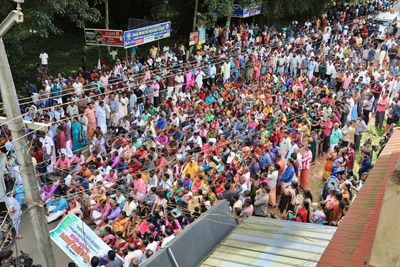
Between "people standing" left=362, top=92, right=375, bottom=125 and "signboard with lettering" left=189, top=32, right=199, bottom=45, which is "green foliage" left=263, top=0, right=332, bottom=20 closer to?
"signboard with lettering" left=189, top=32, right=199, bottom=45

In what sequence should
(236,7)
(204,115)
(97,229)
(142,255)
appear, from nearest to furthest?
(142,255)
(97,229)
(204,115)
(236,7)

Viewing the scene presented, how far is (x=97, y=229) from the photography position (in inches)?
366

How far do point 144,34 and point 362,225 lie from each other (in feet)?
44.6

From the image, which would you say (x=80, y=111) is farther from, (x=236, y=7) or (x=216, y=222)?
(x=236, y=7)

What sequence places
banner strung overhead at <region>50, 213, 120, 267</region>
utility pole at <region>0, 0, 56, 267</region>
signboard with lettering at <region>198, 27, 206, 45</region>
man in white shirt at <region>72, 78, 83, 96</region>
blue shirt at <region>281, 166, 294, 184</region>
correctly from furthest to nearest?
signboard with lettering at <region>198, 27, 206, 45</region> < man in white shirt at <region>72, 78, 83, 96</region> < blue shirt at <region>281, 166, 294, 184</region> < banner strung overhead at <region>50, 213, 120, 267</region> < utility pole at <region>0, 0, 56, 267</region>

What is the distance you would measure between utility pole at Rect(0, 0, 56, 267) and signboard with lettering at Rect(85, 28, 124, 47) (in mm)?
10910

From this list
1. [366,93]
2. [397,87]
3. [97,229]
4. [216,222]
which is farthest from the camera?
[397,87]

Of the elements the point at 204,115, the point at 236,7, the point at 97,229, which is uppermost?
the point at 236,7

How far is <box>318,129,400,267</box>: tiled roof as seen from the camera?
3848 mm

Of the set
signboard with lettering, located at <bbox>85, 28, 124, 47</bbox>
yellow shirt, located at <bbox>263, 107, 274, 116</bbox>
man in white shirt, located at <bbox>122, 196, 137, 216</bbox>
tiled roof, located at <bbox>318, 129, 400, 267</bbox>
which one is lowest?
man in white shirt, located at <bbox>122, 196, 137, 216</bbox>

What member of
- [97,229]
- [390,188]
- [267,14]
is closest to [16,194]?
[97,229]

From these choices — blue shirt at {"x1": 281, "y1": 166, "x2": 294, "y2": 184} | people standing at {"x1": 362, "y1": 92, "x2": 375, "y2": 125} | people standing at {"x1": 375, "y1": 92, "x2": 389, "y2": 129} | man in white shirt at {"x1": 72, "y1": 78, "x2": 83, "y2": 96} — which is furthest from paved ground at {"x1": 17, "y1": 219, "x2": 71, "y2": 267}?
people standing at {"x1": 375, "y1": 92, "x2": 389, "y2": 129}

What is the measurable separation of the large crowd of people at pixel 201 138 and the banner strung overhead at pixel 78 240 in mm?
188

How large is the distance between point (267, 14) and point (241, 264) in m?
20.3
